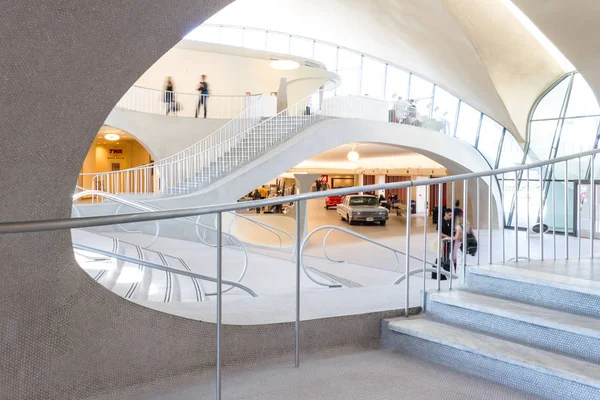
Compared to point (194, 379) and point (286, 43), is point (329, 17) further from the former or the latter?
point (194, 379)

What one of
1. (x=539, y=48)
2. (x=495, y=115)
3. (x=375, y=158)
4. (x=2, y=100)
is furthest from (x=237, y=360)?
(x=375, y=158)

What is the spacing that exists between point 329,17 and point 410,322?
2381 centimetres

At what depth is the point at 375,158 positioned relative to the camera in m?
30.8

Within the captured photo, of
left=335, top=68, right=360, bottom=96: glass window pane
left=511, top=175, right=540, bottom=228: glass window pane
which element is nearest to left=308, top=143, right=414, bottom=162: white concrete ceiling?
left=335, top=68, right=360, bottom=96: glass window pane

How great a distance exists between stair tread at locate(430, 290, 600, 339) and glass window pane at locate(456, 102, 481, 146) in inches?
899

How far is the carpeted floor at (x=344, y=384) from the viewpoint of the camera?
2994mm

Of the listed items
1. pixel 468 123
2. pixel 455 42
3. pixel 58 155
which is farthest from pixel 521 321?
pixel 468 123

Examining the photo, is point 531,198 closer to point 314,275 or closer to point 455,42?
point 455,42

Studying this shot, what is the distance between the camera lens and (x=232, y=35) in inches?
1171

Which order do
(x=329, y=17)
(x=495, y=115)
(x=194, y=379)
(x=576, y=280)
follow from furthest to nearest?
(x=329, y=17)
(x=495, y=115)
(x=576, y=280)
(x=194, y=379)

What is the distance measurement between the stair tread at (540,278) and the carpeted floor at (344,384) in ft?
3.28

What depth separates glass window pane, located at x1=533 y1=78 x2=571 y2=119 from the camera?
73.0 feet

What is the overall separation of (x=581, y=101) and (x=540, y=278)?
2075 centimetres

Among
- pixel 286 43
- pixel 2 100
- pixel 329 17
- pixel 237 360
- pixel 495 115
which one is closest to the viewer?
pixel 2 100
